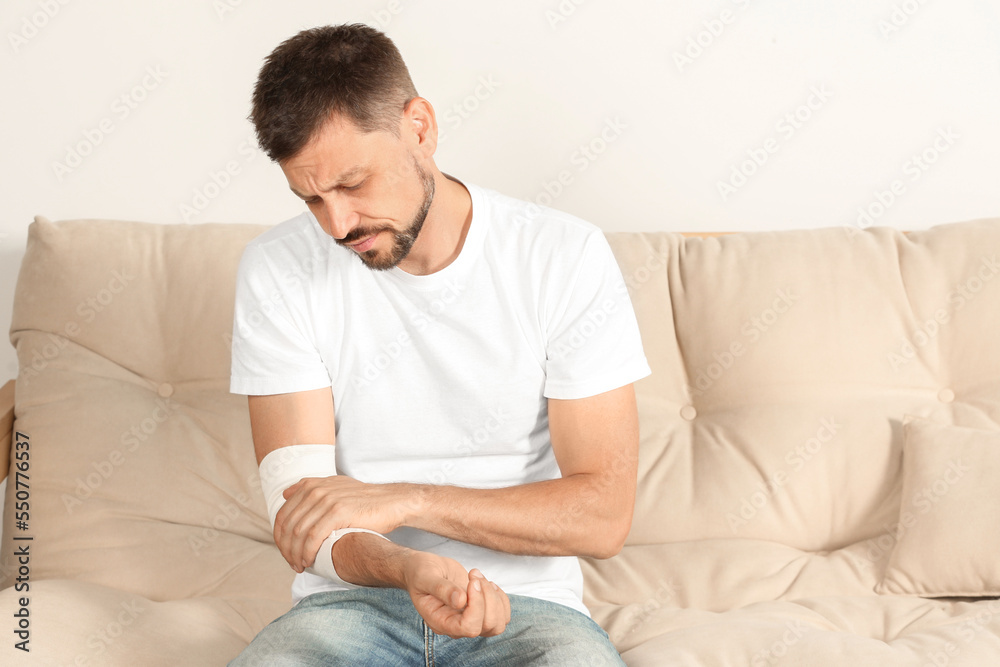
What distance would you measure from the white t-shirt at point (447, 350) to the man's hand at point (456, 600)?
0.84ft

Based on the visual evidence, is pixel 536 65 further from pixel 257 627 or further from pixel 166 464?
pixel 257 627

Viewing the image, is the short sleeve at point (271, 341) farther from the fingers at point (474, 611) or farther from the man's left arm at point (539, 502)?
the fingers at point (474, 611)

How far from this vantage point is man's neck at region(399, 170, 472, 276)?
3.94 feet

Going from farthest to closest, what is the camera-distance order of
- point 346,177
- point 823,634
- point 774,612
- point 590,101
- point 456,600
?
point 590,101 → point 774,612 → point 823,634 → point 346,177 → point 456,600

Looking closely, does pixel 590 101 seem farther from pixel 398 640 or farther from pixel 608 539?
pixel 398 640

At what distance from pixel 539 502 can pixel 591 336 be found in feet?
0.78

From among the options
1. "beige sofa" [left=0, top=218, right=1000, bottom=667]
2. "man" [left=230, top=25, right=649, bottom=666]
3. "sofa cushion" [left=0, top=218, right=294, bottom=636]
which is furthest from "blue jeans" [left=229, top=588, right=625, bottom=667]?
"sofa cushion" [left=0, top=218, right=294, bottom=636]

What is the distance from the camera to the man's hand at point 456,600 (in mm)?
854

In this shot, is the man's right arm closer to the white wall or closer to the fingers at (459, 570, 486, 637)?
the fingers at (459, 570, 486, 637)

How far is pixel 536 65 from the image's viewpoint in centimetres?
183

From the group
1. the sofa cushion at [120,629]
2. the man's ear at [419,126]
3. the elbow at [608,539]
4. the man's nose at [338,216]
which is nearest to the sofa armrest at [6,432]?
the sofa cushion at [120,629]

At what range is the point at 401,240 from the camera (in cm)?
113

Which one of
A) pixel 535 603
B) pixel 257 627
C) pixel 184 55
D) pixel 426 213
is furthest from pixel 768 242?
pixel 184 55

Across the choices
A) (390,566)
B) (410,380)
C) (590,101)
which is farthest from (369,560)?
(590,101)
